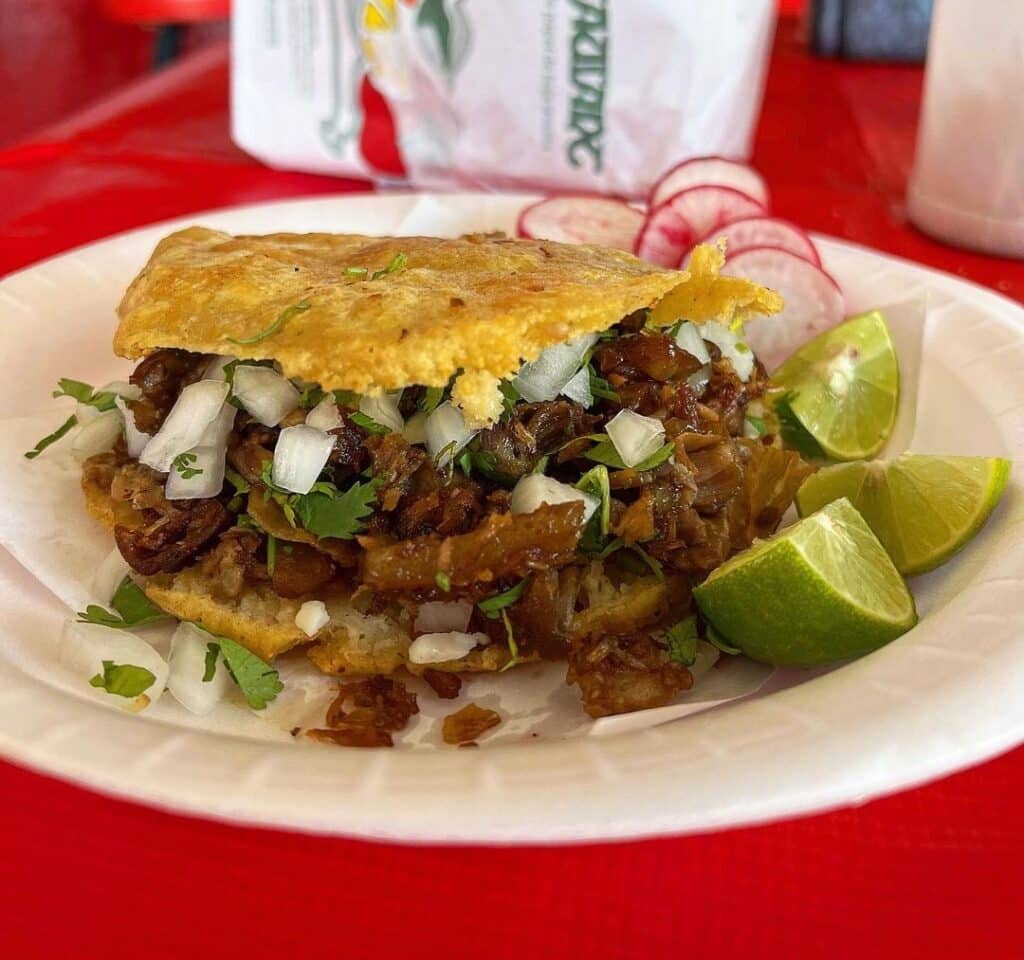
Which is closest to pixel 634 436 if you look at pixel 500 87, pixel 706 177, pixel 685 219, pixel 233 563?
pixel 233 563

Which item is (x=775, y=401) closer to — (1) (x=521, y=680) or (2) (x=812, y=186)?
(1) (x=521, y=680)

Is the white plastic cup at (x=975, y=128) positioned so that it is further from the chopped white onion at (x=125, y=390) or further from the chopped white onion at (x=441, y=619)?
the chopped white onion at (x=125, y=390)

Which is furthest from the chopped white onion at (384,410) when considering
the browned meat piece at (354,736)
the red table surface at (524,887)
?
the red table surface at (524,887)

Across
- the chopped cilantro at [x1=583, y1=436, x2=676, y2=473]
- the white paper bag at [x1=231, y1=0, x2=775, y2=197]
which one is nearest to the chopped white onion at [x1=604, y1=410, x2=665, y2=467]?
the chopped cilantro at [x1=583, y1=436, x2=676, y2=473]

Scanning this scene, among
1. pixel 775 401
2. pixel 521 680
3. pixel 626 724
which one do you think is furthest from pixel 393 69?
pixel 626 724

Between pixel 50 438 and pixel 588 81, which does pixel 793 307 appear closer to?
pixel 588 81

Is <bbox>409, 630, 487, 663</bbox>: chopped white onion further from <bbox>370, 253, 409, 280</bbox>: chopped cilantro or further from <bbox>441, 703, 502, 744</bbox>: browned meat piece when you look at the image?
<bbox>370, 253, 409, 280</bbox>: chopped cilantro
